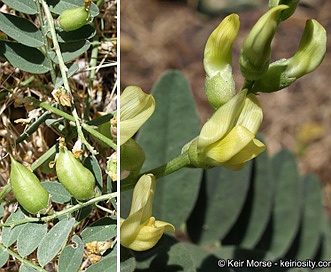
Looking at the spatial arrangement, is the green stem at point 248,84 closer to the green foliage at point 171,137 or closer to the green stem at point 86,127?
the green stem at point 86,127

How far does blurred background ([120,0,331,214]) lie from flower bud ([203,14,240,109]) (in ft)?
2.88

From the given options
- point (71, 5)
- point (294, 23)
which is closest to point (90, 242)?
point (71, 5)

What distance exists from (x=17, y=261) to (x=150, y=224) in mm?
94

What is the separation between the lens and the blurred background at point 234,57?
1305mm

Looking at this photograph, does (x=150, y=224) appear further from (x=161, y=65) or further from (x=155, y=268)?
(x=161, y=65)

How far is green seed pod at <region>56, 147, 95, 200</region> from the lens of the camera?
378mm

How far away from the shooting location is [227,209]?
2.27ft

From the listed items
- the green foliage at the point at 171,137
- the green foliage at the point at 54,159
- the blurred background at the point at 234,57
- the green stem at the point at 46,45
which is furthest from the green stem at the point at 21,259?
the blurred background at the point at 234,57

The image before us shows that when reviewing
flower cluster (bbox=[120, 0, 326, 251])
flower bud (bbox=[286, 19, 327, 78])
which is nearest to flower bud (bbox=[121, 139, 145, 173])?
flower cluster (bbox=[120, 0, 326, 251])

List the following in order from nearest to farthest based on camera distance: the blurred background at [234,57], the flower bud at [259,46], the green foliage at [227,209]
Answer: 1. the flower bud at [259,46]
2. the green foliage at [227,209]
3. the blurred background at [234,57]

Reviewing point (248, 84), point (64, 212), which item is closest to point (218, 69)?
point (248, 84)

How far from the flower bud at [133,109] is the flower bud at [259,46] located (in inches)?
2.4

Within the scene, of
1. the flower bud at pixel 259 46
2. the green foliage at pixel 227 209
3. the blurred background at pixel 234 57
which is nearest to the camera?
the flower bud at pixel 259 46

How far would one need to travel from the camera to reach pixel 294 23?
1409 mm
